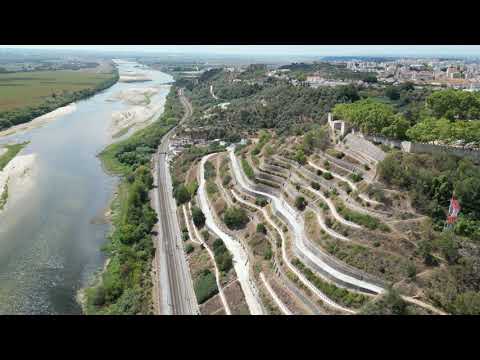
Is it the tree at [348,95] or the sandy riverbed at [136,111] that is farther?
the sandy riverbed at [136,111]

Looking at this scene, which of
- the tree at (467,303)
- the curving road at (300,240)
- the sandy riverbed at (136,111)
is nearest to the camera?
the tree at (467,303)

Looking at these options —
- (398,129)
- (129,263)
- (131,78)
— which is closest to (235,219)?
(129,263)

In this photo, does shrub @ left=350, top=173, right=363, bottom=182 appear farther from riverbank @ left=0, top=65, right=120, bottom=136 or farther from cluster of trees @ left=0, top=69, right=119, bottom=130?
cluster of trees @ left=0, top=69, right=119, bottom=130

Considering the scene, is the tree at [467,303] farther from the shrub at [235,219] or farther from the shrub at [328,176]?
the shrub at [235,219]

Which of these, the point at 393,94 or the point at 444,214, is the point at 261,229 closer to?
the point at 444,214

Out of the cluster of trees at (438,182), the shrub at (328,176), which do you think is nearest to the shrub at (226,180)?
the shrub at (328,176)

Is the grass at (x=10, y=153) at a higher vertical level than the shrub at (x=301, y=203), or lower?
lower

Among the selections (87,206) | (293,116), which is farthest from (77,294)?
(293,116)

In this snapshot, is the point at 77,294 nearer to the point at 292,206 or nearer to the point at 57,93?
the point at 292,206
